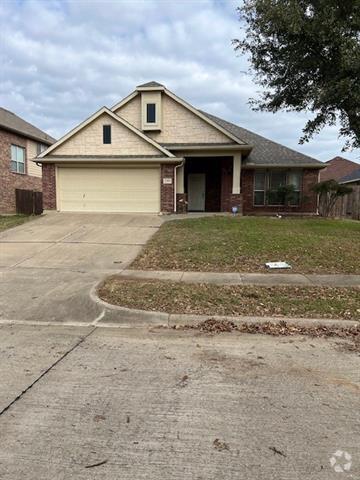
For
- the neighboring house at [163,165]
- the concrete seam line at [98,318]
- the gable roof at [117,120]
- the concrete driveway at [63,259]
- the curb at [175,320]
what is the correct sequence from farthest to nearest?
the neighboring house at [163,165] → the gable roof at [117,120] → the concrete driveway at [63,259] → the concrete seam line at [98,318] → the curb at [175,320]

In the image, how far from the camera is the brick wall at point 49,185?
19.2 meters

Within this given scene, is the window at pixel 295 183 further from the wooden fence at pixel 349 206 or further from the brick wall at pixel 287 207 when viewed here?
the wooden fence at pixel 349 206

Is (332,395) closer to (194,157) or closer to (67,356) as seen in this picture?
(67,356)

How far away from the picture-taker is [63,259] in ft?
34.9

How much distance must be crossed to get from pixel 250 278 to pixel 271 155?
15.3 metres

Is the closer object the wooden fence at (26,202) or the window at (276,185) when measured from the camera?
the window at (276,185)

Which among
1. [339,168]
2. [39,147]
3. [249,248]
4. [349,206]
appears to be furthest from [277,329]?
[339,168]

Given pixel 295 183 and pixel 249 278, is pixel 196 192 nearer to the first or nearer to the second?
pixel 295 183

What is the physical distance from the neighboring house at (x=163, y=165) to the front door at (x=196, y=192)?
44mm

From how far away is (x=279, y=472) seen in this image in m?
2.81

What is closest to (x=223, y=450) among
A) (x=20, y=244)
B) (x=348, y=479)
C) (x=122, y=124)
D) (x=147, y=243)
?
(x=348, y=479)

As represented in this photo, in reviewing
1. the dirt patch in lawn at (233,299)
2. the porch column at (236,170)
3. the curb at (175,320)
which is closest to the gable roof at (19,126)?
the porch column at (236,170)

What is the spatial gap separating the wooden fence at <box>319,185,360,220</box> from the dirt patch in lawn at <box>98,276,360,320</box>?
17.2 metres

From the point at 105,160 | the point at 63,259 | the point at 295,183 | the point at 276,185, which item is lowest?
the point at 63,259
